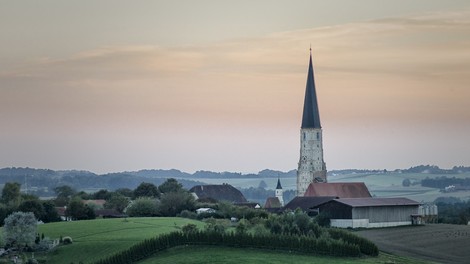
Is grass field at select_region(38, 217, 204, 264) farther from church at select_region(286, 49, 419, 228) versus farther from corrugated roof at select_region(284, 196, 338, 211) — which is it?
corrugated roof at select_region(284, 196, 338, 211)

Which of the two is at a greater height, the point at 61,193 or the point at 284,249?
the point at 61,193

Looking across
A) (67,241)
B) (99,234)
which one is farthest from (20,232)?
(99,234)

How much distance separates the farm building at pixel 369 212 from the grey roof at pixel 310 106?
57242mm

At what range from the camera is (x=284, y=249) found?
83.4 m

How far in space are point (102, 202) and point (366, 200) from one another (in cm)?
5171

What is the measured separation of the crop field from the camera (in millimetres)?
86931

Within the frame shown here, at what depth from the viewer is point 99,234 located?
328 feet

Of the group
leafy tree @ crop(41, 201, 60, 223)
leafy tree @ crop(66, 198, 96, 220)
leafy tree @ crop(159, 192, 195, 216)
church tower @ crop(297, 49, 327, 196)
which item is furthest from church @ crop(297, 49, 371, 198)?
leafy tree @ crop(41, 201, 60, 223)

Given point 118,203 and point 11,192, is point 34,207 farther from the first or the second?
point 11,192

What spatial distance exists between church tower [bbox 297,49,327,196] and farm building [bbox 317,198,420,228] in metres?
54.9

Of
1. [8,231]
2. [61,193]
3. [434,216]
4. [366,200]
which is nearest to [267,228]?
[8,231]

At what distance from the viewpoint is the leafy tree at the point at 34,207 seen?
124m

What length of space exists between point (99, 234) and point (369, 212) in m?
35.7

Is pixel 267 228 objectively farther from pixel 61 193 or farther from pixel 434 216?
pixel 61 193
